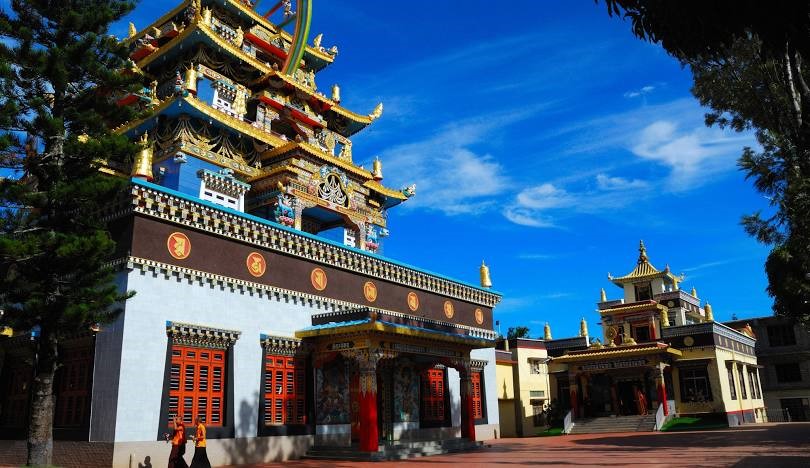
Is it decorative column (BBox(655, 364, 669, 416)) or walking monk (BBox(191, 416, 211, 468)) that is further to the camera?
decorative column (BBox(655, 364, 669, 416))

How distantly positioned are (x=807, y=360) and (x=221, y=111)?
46172mm

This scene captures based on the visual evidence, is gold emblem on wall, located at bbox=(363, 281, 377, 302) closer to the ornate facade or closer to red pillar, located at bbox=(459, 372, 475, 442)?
the ornate facade

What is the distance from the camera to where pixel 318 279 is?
68.7 feet

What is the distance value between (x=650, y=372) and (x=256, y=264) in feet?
89.1

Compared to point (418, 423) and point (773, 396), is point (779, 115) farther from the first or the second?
point (773, 396)

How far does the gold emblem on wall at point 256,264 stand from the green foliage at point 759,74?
42.3 ft

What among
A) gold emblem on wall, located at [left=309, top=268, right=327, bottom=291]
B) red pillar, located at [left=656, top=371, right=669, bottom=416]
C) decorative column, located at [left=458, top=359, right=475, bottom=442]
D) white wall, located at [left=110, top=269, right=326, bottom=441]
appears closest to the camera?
white wall, located at [left=110, top=269, right=326, bottom=441]

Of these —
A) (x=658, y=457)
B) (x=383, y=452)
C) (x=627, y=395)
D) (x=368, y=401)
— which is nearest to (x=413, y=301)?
(x=368, y=401)

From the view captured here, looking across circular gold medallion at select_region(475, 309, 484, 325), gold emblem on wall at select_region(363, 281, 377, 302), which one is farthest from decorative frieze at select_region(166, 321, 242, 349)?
circular gold medallion at select_region(475, 309, 484, 325)

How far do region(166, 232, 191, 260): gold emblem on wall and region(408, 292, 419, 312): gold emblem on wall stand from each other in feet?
33.5

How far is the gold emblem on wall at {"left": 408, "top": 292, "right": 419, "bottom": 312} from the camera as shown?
2501cm

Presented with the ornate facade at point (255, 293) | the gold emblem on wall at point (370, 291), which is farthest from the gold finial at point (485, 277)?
the gold emblem on wall at point (370, 291)

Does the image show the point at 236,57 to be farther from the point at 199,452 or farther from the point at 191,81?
the point at 199,452

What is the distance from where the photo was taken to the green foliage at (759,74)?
743 centimetres
